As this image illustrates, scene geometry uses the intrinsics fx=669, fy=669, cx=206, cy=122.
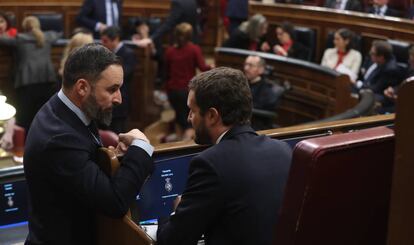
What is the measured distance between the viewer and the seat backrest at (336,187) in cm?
131

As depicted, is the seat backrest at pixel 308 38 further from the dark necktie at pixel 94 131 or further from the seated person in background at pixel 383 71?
the dark necktie at pixel 94 131

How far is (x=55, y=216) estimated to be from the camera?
1.74 metres

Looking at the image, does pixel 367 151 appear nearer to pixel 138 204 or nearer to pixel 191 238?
pixel 191 238

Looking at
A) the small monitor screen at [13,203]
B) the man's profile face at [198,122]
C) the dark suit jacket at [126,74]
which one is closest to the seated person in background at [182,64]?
the dark suit jacket at [126,74]

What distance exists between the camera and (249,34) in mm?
6379

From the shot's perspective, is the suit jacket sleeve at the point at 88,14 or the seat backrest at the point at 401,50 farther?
the suit jacket sleeve at the point at 88,14

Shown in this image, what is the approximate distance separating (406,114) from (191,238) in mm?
622

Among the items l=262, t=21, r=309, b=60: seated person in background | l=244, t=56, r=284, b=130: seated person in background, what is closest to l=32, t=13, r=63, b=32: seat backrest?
l=262, t=21, r=309, b=60: seated person in background

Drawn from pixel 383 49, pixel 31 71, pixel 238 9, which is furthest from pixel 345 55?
pixel 31 71

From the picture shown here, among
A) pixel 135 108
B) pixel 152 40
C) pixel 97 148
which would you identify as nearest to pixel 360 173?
pixel 97 148

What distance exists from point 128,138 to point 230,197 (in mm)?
390

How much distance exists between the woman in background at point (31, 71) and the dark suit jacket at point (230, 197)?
387cm

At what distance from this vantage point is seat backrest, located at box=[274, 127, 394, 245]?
4.30 feet

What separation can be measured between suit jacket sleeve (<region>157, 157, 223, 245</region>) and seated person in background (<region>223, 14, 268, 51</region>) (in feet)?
16.1
